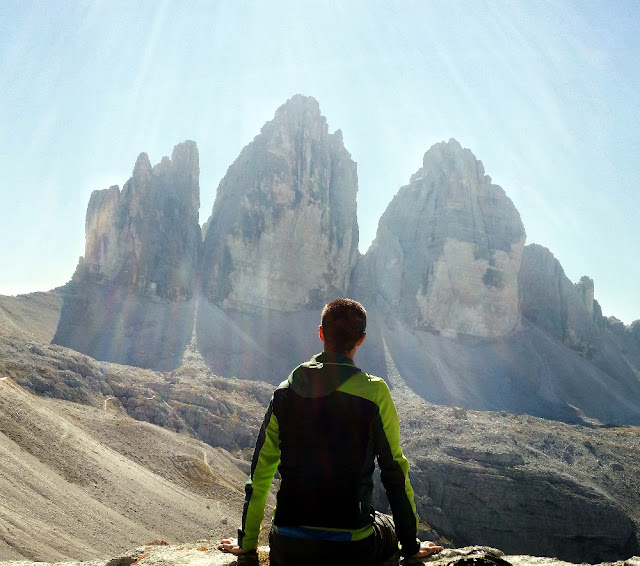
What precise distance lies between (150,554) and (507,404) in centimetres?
7693

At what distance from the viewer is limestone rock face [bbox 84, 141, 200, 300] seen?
265 feet

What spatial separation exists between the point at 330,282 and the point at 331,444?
283 ft

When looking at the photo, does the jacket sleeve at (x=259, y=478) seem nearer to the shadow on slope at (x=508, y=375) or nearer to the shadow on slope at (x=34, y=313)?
the shadow on slope at (x=34, y=313)

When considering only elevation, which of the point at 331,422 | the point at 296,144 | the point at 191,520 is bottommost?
the point at 191,520

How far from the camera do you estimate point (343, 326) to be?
351cm

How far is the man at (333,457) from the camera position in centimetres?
321

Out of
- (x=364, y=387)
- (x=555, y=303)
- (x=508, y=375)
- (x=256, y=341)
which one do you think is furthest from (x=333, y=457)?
(x=555, y=303)

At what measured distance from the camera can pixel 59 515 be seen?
16.1 m

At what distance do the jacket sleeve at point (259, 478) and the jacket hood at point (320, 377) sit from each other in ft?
1.37

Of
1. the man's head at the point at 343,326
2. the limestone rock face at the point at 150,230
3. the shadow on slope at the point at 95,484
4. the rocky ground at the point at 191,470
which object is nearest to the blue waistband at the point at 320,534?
the man's head at the point at 343,326

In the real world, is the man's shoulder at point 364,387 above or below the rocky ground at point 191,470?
above

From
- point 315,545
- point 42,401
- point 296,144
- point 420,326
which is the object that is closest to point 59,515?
point 42,401

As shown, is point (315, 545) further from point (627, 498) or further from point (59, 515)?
point (627, 498)

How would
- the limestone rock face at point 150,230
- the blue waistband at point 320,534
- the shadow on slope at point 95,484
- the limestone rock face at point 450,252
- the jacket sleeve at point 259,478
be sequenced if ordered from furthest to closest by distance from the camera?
the limestone rock face at point 450,252 → the limestone rock face at point 150,230 → the shadow on slope at point 95,484 → the jacket sleeve at point 259,478 → the blue waistband at point 320,534
